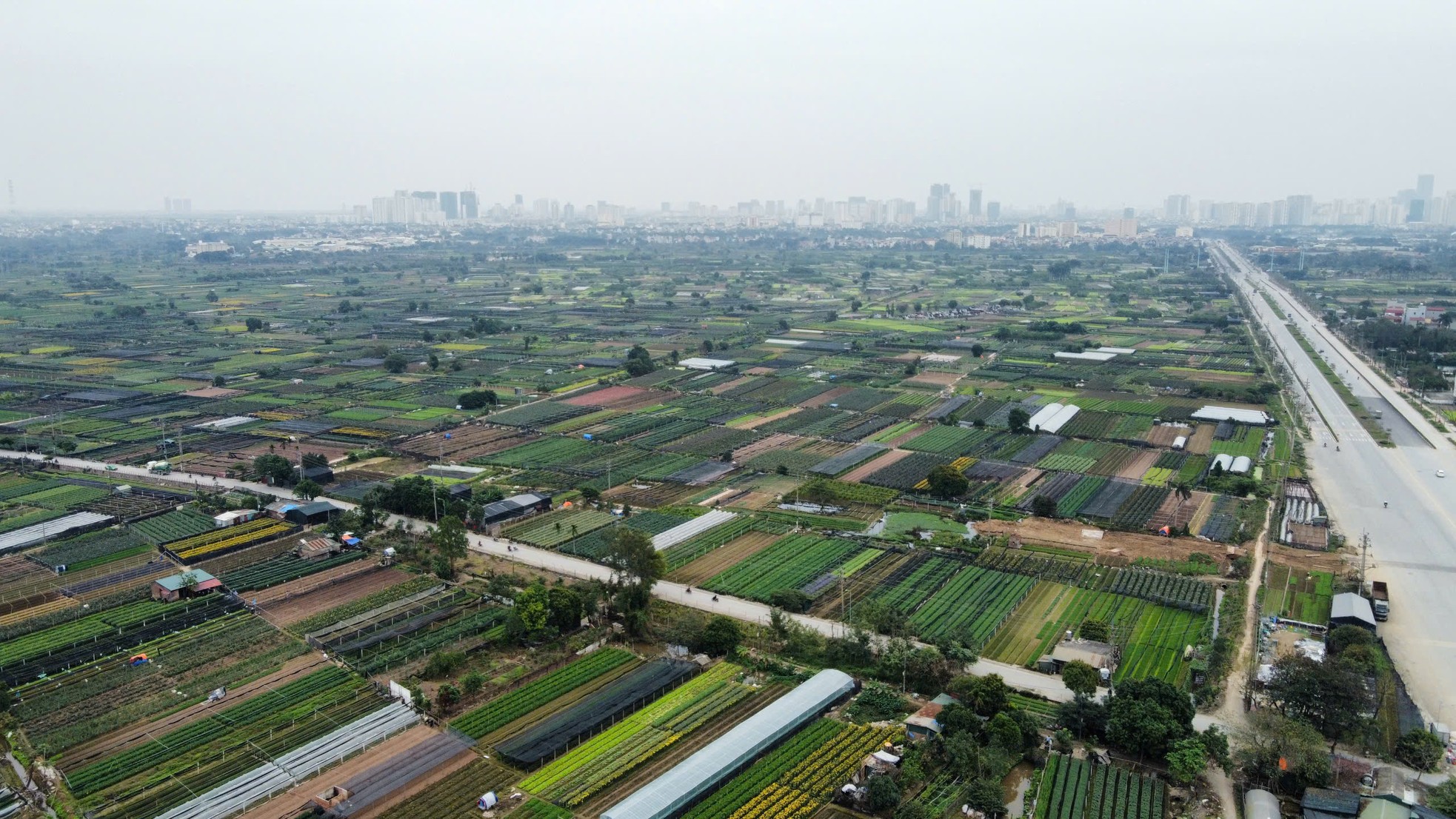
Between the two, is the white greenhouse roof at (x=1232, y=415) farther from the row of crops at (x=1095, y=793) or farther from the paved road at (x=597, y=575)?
the row of crops at (x=1095, y=793)

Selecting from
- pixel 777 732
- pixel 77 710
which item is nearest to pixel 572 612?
pixel 777 732

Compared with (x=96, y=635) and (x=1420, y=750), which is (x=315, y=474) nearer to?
(x=96, y=635)

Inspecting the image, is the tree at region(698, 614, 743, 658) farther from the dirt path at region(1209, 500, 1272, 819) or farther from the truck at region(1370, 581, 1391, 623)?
the truck at region(1370, 581, 1391, 623)

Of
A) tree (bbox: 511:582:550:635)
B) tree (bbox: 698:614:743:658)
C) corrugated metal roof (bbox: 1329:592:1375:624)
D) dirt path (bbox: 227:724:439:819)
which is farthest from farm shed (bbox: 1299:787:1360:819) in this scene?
tree (bbox: 511:582:550:635)

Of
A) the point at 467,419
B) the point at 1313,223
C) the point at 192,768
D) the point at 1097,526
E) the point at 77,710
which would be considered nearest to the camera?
the point at 192,768

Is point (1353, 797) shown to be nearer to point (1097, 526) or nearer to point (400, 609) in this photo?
point (1097, 526)

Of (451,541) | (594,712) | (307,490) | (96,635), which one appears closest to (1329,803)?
(594,712)
